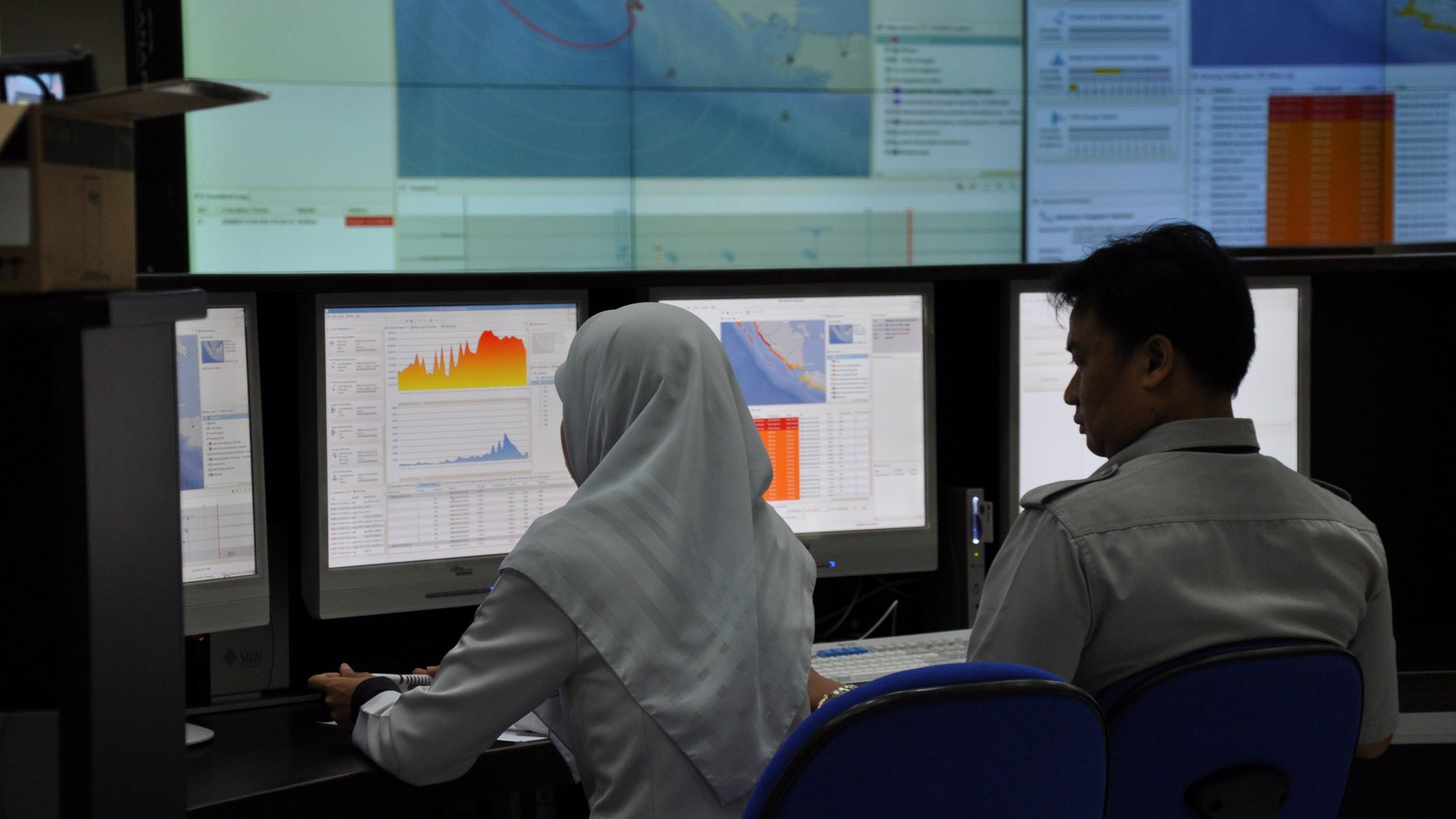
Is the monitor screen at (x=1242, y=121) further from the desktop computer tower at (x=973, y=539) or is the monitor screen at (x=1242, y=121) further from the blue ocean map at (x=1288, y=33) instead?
the desktop computer tower at (x=973, y=539)

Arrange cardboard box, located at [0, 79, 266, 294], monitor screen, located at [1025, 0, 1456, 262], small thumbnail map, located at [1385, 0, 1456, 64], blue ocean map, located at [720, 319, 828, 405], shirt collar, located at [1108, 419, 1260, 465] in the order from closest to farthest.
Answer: cardboard box, located at [0, 79, 266, 294]
shirt collar, located at [1108, 419, 1260, 465]
blue ocean map, located at [720, 319, 828, 405]
monitor screen, located at [1025, 0, 1456, 262]
small thumbnail map, located at [1385, 0, 1456, 64]

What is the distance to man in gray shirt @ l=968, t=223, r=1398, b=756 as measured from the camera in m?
1.16

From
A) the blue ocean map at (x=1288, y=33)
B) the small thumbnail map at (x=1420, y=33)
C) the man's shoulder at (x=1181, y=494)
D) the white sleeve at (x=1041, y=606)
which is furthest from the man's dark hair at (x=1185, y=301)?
the small thumbnail map at (x=1420, y=33)

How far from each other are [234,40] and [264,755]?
7.62ft

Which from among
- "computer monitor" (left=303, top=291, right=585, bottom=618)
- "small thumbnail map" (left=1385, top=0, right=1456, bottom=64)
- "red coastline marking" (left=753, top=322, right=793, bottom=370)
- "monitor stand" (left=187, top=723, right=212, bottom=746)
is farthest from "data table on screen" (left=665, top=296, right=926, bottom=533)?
"small thumbnail map" (left=1385, top=0, right=1456, bottom=64)

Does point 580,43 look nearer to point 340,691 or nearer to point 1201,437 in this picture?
point 340,691

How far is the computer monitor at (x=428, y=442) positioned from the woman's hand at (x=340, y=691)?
194mm

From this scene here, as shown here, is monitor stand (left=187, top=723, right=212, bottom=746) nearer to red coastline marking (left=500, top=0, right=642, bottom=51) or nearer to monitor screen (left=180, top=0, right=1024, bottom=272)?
monitor screen (left=180, top=0, right=1024, bottom=272)

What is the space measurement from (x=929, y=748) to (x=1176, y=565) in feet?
1.27

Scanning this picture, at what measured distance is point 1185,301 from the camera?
131 centimetres

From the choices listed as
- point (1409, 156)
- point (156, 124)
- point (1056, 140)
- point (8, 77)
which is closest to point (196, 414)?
point (8, 77)

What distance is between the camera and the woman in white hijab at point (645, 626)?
4.04 feet

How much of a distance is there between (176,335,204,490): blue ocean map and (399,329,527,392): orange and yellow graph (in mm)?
259

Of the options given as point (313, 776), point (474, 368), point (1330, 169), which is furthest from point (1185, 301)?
point (1330, 169)
